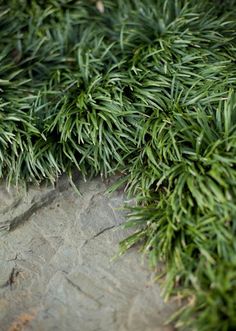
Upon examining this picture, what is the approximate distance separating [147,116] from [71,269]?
3.98ft

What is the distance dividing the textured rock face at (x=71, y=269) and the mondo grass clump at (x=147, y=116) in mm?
138

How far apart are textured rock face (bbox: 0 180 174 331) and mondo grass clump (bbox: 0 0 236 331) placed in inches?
5.4

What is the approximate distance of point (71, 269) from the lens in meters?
3.39

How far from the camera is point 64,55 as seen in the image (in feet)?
14.4

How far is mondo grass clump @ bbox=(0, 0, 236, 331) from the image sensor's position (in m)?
2.99

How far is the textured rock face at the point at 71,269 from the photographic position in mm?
3055

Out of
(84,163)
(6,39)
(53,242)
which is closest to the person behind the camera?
(53,242)

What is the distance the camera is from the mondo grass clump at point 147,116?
2.99m

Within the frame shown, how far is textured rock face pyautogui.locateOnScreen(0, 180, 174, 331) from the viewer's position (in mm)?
3055

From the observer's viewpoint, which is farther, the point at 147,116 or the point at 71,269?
the point at 147,116

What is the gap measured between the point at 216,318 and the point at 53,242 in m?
1.35

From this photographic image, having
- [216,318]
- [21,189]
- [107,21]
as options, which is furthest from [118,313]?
[107,21]

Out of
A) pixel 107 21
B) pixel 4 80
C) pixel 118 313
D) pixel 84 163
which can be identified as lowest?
pixel 118 313

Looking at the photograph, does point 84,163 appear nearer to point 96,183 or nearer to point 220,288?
point 96,183
